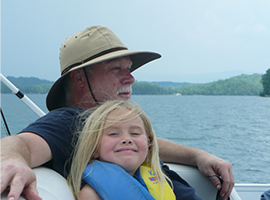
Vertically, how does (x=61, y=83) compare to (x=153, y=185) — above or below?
above

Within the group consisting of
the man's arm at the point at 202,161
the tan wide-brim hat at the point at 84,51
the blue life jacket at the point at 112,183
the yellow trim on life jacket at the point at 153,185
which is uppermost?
the tan wide-brim hat at the point at 84,51

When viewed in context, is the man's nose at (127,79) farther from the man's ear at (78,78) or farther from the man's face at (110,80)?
the man's ear at (78,78)

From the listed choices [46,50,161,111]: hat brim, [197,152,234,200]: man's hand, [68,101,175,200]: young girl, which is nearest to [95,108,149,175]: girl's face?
[68,101,175,200]: young girl

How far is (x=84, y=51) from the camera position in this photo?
166 cm

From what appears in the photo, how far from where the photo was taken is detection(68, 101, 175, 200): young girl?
1.11 metres

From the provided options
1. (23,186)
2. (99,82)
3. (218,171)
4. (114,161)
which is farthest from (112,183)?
(218,171)

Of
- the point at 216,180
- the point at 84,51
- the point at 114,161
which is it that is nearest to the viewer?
the point at 114,161

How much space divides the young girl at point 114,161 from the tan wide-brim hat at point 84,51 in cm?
37

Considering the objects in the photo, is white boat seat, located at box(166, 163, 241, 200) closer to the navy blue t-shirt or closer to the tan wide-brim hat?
the navy blue t-shirt

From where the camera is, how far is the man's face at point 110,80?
1.71m

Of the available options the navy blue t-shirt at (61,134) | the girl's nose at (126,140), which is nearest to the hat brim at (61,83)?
the navy blue t-shirt at (61,134)

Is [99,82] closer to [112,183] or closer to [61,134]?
[61,134]

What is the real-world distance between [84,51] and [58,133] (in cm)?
56

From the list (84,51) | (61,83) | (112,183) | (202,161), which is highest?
(84,51)
